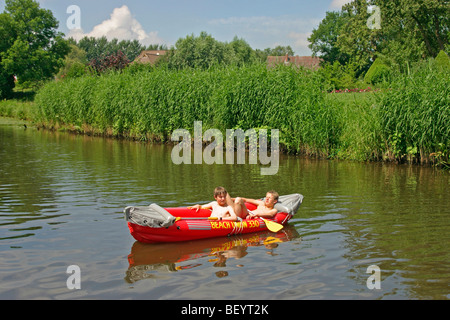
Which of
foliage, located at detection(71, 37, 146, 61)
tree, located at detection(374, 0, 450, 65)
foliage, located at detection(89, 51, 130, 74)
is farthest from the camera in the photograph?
foliage, located at detection(71, 37, 146, 61)

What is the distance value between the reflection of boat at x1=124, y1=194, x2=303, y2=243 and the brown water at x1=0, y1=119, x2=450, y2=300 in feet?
0.48

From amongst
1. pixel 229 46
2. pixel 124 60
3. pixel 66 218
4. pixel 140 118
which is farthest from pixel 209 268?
pixel 229 46

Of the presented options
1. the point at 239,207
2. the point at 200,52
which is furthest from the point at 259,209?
the point at 200,52

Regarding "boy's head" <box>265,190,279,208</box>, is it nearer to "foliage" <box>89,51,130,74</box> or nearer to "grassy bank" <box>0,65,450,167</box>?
Answer: "grassy bank" <box>0,65,450,167</box>

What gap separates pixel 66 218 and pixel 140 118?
47.2 ft

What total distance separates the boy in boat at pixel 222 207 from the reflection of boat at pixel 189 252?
428 millimetres

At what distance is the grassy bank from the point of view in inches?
579

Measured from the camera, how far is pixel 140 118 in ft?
76.2

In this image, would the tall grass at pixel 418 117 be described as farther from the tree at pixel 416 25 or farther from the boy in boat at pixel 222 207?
the tree at pixel 416 25

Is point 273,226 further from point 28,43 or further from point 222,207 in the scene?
Answer: point 28,43

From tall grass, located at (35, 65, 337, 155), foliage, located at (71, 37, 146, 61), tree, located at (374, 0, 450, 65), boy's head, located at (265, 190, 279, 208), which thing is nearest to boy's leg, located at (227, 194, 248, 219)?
boy's head, located at (265, 190, 279, 208)

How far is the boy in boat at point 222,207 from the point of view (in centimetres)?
858

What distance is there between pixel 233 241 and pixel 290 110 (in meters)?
10.2
